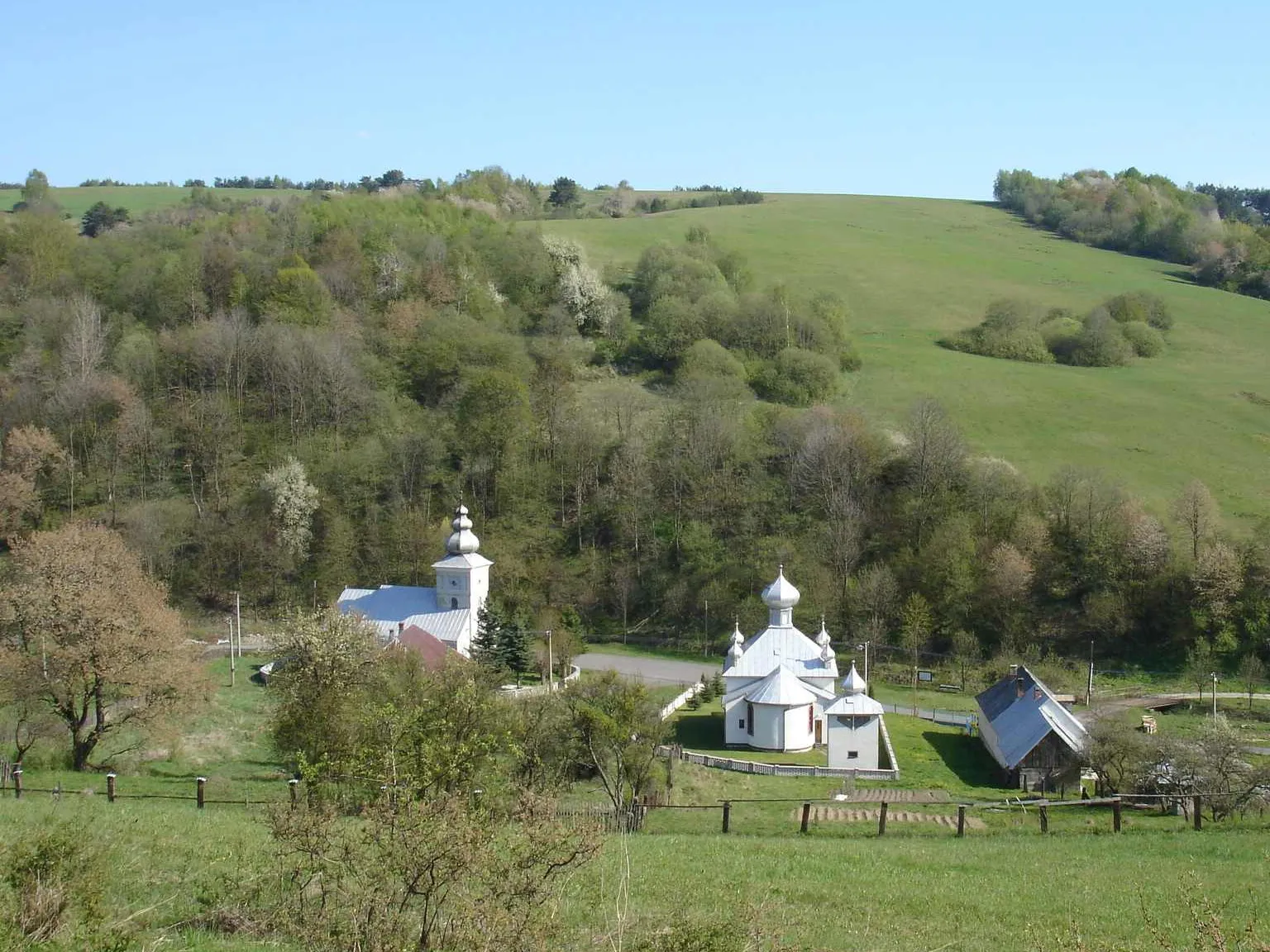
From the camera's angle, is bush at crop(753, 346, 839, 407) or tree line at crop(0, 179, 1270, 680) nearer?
tree line at crop(0, 179, 1270, 680)

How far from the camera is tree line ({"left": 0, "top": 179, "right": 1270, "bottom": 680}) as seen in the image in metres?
48.2

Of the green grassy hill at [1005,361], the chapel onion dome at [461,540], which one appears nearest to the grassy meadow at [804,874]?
the chapel onion dome at [461,540]

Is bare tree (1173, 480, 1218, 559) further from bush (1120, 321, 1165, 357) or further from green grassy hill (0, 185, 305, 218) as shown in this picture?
green grassy hill (0, 185, 305, 218)

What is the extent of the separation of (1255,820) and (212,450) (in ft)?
172

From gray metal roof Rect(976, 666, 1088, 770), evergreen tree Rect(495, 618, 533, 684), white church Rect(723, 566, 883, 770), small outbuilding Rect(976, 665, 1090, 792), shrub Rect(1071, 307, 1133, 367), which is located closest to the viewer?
small outbuilding Rect(976, 665, 1090, 792)

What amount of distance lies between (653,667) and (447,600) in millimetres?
8600

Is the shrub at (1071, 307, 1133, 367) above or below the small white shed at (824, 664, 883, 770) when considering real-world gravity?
above

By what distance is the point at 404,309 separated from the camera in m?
71.5

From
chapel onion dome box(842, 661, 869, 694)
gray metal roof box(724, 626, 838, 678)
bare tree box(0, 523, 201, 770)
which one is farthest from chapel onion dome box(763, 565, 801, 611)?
bare tree box(0, 523, 201, 770)

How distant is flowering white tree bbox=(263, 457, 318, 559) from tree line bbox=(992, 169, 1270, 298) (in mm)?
67684

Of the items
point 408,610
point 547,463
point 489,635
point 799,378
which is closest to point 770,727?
point 489,635

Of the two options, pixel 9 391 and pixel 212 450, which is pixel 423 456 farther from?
pixel 9 391

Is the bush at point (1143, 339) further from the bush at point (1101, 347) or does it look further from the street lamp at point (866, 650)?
the street lamp at point (866, 650)

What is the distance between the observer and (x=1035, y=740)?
3150cm
